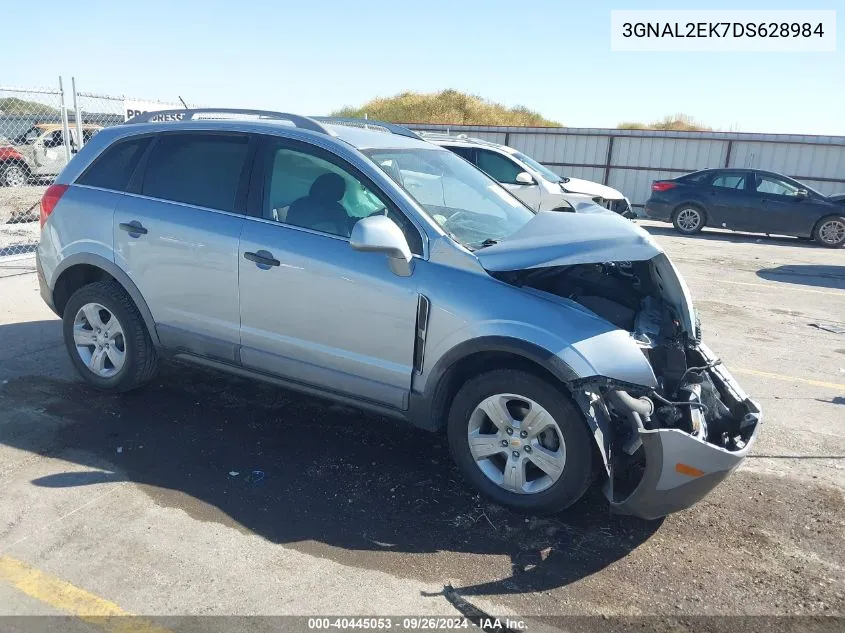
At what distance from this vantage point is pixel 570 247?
11.6ft

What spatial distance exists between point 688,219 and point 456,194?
43.3 ft

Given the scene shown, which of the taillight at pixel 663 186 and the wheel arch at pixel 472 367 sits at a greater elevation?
the taillight at pixel 663 186

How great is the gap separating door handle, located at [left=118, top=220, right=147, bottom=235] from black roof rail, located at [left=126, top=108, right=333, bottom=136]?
2.81ft

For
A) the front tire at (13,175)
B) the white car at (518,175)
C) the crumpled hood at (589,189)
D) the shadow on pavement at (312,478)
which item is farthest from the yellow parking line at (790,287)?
the front tire at (13,175)

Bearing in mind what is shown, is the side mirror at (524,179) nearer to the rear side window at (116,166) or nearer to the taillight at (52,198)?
the rear side window at (116,166)

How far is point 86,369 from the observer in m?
5.00

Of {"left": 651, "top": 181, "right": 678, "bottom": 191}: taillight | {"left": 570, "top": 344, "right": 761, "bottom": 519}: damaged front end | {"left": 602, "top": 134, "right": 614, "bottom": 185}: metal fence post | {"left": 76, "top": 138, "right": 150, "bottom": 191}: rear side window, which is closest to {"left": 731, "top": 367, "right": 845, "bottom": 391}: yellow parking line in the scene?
{"left": 570, "top": 344, "right": 761, "bottom": 519}: damaged front end

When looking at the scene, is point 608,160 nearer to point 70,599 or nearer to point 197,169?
point 197,169

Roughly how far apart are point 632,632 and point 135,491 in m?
2.60

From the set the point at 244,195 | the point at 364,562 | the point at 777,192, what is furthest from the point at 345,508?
the point at 777,192

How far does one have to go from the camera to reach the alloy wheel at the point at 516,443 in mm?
3504

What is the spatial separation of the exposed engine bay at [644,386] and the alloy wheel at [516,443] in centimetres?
27

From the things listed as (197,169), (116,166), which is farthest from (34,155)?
(197,169)

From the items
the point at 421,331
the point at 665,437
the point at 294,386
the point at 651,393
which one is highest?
the point at 421,331
